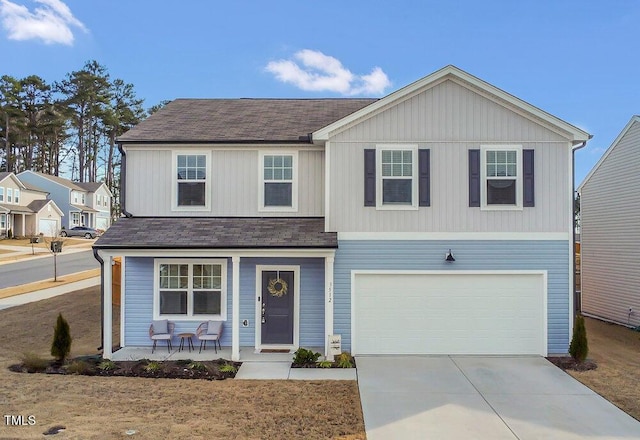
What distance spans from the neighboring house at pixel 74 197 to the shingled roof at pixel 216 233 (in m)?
→ 46.7

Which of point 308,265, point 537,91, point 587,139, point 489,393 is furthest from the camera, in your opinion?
point 537,91

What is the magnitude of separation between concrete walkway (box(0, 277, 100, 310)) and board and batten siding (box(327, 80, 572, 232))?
1369cm

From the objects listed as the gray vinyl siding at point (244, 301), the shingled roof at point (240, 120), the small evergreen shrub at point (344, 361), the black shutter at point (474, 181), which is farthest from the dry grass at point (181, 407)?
the shingled roof at point (240, 120)

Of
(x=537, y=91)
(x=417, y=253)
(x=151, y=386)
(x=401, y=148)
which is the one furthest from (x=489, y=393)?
(x=537, y=91)

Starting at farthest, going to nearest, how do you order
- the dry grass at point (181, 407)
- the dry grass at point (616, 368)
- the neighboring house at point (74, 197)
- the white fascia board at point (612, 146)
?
the neighboring house at point (74, 197) < the white fascia board at point (612, 146) < the dry grass at point (616, 368) < the dry grass at point (181, 407)

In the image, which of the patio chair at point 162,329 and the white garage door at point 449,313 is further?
the patio chair at point 162,329

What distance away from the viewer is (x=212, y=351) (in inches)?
415

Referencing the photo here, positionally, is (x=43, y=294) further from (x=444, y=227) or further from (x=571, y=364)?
(x=571, y=364)

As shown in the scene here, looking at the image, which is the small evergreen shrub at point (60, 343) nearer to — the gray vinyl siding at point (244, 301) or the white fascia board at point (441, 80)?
the gray vinyl siding at point (244, 301)

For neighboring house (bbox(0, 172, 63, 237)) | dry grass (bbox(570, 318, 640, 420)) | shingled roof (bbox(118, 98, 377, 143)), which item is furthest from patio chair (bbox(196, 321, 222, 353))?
neighboring house (bbox(0, 172, 63, 237))

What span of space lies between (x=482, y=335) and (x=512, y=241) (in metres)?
2.34

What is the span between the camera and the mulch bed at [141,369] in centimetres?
870

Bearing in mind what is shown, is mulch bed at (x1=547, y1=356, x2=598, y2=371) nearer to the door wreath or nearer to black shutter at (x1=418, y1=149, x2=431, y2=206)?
black shutter at (x1=418, y1=149, x2=431, y2=206)

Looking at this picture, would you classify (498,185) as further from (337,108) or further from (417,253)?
(337,108)
